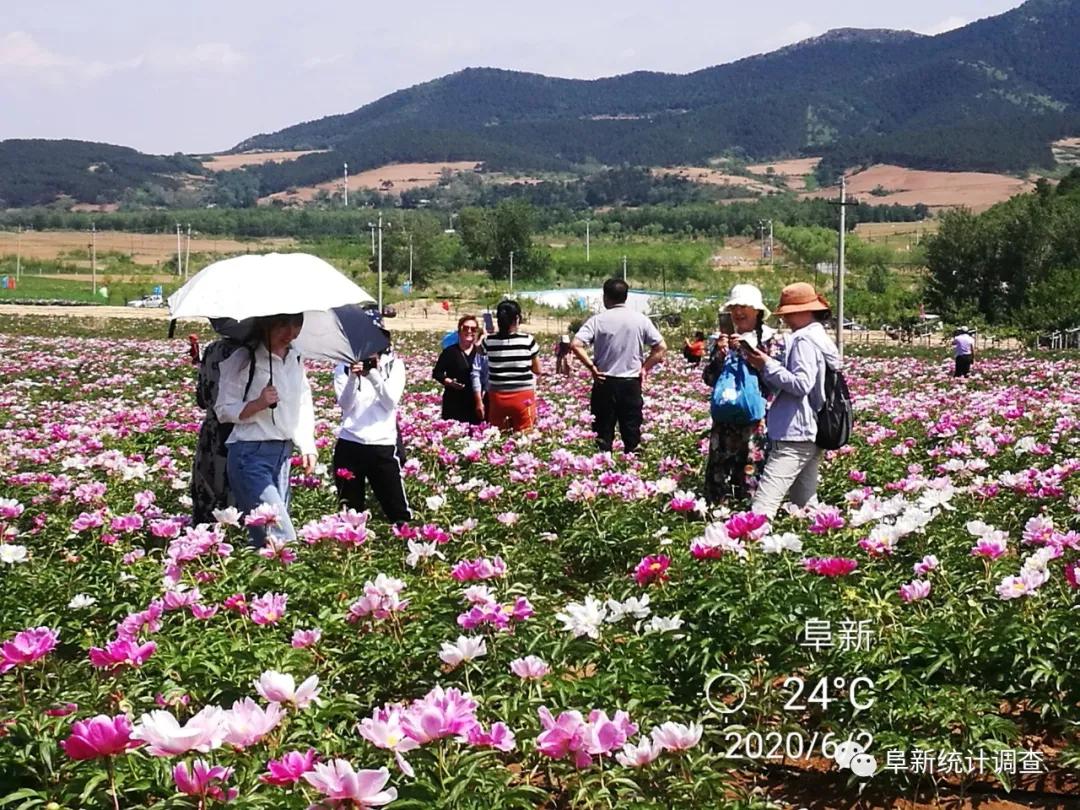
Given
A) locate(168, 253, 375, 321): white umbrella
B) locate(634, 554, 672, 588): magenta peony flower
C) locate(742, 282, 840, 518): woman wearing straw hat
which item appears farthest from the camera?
locate(742, 282, 840, 518): woman wearing straw hat

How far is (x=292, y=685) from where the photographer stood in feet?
9.71

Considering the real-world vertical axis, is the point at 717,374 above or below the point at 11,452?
above

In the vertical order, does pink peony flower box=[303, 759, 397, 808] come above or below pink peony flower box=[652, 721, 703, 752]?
above

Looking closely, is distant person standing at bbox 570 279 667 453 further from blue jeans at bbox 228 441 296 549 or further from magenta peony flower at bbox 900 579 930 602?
magenta peony flower at bbox 900 579 930 602

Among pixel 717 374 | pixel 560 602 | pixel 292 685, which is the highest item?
pixel 717 374

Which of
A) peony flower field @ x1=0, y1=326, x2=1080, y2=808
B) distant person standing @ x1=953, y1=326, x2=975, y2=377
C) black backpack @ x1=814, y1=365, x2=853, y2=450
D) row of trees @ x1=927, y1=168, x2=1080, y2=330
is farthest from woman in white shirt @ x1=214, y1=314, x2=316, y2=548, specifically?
row of trees @ x1=927, y1=168, x2=1080, y2=330

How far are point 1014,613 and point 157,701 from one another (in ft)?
9.23

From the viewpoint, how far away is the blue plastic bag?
22.7ft

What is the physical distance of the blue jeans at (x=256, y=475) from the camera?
5.39 metres

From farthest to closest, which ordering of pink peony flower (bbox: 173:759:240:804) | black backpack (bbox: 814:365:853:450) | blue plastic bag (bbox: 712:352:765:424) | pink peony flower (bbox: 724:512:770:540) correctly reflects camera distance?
blue plastic bag (bbox: 712:352:765:424) → black backpack (bbox: 814:365:853:450) → pink peony flower (bbox: 724:512:770:540) → pink peony flower (bbox: 173:759:240:804)

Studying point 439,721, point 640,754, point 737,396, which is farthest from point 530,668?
point 737,396

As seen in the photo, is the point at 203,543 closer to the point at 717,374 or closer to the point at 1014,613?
the point at 1014,613

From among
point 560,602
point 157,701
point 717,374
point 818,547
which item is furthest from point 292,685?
point 717,374

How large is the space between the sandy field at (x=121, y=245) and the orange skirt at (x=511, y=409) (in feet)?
354
